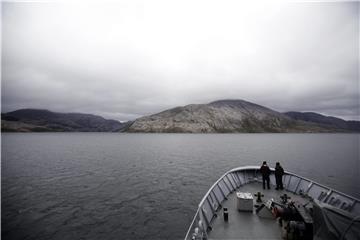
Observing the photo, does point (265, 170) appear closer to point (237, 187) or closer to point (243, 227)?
point (237, 187)

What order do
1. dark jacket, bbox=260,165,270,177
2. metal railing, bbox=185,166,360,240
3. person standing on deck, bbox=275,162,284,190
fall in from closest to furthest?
metal railing, bbox=185,166,360,240 < person standing on deck, bbox=275,162,284,190 < dark jacket, bbox=260,165,270,177

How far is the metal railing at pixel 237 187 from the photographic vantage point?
928 cm

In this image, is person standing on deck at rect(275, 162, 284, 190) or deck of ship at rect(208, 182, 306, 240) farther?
person standing on deck at rect(275, 162, 284, 190)

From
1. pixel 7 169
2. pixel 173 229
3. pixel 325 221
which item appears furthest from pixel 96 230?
pixel 7 169

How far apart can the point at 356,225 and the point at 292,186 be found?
1136cm

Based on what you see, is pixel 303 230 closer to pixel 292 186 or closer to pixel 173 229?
pixel 292 186

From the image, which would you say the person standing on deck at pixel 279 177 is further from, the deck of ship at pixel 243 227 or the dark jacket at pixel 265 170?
the deck of ship at pixel 243 227

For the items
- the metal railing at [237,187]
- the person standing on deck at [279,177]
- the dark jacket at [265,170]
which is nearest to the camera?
the metal railing at [237,187]

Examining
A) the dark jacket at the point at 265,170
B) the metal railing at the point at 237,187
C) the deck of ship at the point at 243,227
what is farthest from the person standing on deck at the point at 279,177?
the deck of ship at the point at 243,227

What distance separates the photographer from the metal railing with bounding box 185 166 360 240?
9.28 metres

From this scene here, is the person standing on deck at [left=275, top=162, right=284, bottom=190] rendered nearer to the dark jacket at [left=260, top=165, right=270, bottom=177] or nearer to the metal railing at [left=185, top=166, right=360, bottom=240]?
the metal railing at [left=185, top=166, right=360, bottom=240]

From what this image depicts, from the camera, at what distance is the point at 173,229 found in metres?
16.1

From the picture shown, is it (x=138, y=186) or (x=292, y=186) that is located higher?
(x=292, y=186)

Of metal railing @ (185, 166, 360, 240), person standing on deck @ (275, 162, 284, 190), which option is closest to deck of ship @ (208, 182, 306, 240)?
metal railing @ (185, 166, 360, 240)
